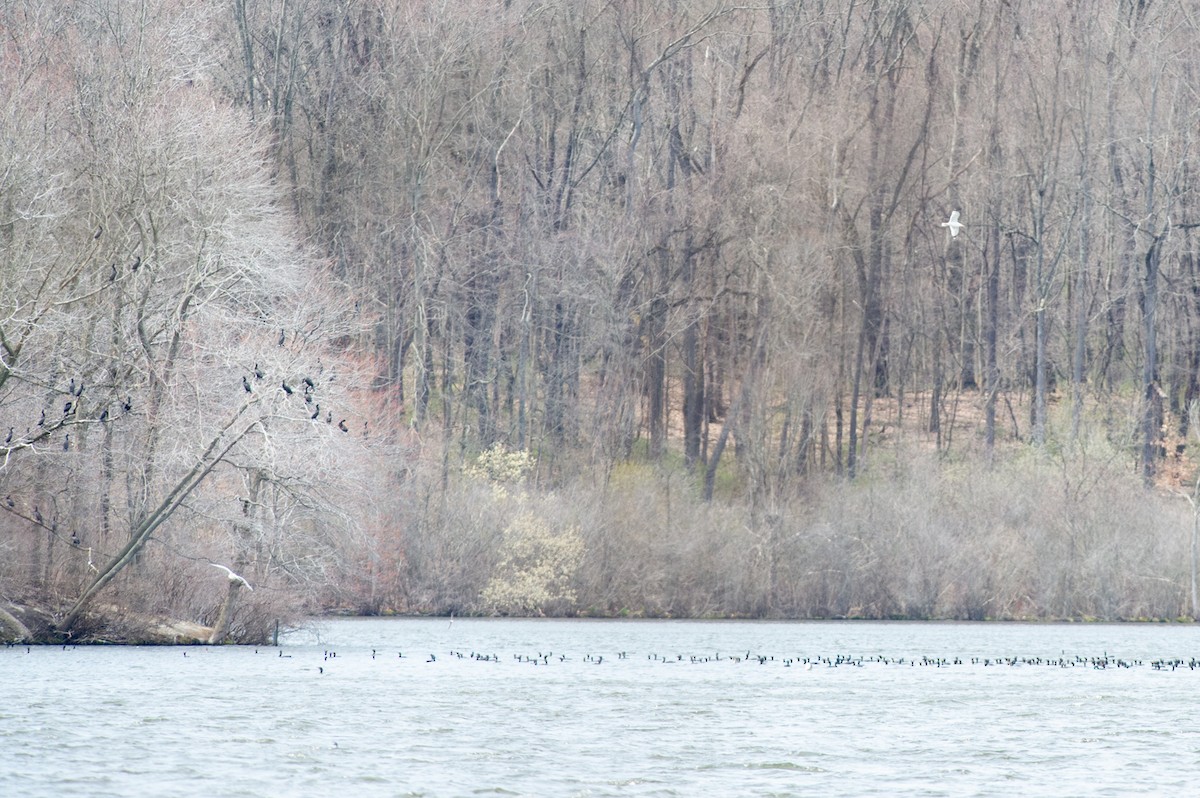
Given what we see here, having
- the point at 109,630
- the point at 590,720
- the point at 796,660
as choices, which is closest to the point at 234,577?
the point at 109,630

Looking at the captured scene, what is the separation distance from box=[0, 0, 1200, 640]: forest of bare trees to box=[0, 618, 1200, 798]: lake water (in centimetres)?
994

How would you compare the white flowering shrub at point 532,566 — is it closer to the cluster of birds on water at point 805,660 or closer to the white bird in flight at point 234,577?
the cluster of birds on water at point 805,660

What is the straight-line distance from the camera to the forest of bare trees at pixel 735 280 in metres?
52.9

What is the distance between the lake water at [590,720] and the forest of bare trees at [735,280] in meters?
9.94

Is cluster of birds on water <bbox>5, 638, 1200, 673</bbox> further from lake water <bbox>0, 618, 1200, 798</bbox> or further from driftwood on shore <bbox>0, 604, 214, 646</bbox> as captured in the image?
driftwood on shore <bbox>0, 604, 214, 646</bbox>

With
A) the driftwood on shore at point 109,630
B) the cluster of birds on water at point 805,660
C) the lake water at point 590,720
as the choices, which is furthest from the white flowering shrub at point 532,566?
the driftwood on shore at point 109,630

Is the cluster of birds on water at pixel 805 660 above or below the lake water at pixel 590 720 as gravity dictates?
above

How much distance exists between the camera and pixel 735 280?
193ft

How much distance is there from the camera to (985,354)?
64188 millimetres

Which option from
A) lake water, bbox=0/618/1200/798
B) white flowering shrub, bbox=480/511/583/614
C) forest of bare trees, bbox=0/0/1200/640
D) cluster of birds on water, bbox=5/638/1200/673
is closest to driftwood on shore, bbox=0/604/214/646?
cluster of birds on water, bbox=5/638/1200/673

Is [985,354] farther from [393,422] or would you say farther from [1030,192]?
[393,422]

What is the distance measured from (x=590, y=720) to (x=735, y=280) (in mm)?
33533

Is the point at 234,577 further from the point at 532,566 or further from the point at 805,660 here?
the point at 532,566

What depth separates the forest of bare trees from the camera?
52875 millimetres
